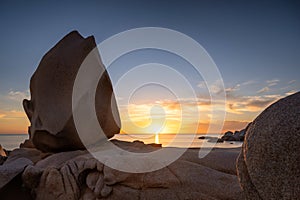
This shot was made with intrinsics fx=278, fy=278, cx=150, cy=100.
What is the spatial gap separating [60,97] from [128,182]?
3794 mm

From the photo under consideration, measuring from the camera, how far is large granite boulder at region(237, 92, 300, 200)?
2.64m

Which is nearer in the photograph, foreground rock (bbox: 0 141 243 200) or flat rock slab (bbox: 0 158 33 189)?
foreground rock (bbox: 0 141 243 200)

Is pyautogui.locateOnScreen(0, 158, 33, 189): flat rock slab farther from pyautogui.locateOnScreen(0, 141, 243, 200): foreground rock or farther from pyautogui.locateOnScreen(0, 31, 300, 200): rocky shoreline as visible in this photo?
pyautogui.locateOnScreen(0, 141, 243, 200): foreground rock

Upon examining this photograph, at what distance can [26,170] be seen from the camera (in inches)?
227

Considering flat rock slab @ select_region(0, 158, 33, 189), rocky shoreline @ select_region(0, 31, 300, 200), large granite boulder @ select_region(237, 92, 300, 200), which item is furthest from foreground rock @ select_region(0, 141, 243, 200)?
large granite boulder @ select_region(237, 92, 300, 200)

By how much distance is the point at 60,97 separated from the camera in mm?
7844

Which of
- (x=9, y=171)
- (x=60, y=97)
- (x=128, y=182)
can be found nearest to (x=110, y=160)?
(x=128, y=182)

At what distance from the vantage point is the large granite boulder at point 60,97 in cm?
780

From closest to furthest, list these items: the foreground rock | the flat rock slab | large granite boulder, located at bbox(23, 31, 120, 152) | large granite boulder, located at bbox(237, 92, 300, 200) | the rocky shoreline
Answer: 1. large granite boulder, located at bbox(237, 92, 300, 200)
2. the rocky shoreline
3. the foreground rock
4. the flat rock slab
5. large granite boulder, located at bbox(23, 31, 120, 152)

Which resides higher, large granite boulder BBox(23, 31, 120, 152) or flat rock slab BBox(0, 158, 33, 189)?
large granite boulder BBox(23, 31, 120, 152)

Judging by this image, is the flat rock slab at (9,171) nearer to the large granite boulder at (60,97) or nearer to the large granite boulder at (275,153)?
the large granite boulder at (60,97)

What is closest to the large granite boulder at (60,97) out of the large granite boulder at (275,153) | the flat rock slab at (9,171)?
the flat rock slab at (9,171)

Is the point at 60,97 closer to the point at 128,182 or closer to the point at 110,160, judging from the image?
the point at 110,160

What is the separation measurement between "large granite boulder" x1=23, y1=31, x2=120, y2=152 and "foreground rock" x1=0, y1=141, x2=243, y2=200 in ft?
6.70
